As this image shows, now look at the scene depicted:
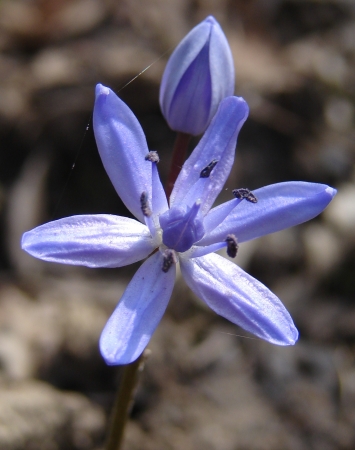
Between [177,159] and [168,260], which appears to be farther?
[177,159]

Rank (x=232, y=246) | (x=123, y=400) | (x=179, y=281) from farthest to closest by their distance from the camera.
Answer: (x=179, y=281) < (x=123, y=400) < (x=232, y=246)

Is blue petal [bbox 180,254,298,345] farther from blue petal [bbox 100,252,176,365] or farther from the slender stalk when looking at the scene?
the slender stalk

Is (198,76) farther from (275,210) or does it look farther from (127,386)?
(127,386)

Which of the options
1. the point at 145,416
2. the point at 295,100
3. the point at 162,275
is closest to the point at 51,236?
the point at 162,275

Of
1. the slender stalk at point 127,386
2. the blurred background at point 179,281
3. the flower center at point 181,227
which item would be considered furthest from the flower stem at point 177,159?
the blurred background at point 179,281

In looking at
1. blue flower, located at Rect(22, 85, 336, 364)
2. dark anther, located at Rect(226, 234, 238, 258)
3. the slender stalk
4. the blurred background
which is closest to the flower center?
blue flower, located at Rect(22, 85, 336, 364)

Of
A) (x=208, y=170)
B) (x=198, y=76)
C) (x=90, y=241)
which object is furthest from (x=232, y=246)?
(x=198, y=76)

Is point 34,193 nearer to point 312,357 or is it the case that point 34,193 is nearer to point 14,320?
point 14,320

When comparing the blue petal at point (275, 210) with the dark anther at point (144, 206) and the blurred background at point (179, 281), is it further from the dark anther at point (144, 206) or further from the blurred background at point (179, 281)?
the blurred background at point (179, 281)
